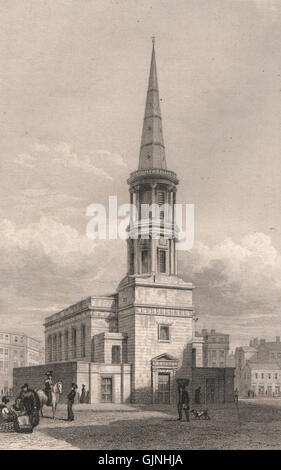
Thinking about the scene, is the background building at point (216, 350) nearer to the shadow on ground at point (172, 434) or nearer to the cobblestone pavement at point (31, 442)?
the shadow on ground at point (172, 434)

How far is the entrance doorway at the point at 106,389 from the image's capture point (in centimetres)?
4372

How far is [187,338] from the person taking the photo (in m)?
46.4

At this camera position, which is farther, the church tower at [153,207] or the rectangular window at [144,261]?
the rectangular window at [144,261]

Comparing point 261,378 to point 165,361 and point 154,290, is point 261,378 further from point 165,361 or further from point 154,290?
point 154,290

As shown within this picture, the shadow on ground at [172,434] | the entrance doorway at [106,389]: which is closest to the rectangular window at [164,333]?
the entrance doorway at [106,389]

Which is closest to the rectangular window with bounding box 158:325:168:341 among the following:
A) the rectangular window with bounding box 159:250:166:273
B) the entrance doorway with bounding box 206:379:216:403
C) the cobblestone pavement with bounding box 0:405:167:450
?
the entrance doorway with bounding box 206:379:216:403

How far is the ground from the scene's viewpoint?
22.7 metres

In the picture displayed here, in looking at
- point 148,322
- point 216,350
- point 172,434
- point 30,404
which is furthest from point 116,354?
point 216,350

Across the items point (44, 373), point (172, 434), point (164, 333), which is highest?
point (164, 333)

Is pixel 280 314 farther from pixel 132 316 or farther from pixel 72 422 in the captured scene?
pixel 72 422

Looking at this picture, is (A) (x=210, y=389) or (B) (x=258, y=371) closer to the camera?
(A) (x=210, y=389)

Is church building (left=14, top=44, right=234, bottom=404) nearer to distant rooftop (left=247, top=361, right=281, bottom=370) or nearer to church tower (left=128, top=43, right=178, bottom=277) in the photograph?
church tower (left=128, top=43, right=178, bottom=277)

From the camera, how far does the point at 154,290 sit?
4609 centimetres

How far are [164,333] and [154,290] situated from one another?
330 cm
